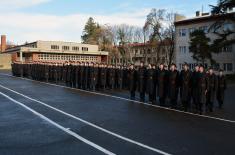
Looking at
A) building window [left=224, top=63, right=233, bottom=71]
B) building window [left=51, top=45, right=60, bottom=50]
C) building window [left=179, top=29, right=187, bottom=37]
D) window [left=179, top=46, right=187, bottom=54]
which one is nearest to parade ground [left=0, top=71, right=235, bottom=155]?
building window [left=224, top=63, right=233, bottom=71]

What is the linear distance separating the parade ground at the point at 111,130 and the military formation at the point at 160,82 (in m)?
0.88

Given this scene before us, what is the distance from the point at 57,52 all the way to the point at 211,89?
73.0 metres

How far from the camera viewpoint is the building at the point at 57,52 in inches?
3248

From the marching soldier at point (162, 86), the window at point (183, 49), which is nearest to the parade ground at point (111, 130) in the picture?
the marching soldier at point (162, 86)

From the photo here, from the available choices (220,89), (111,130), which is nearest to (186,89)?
(220,89)

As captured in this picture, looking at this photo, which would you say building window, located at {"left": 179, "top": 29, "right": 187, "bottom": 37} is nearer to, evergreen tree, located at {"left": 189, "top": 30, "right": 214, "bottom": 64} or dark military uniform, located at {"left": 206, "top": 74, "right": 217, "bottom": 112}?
evergreen tree, located at {"left": 189, "top": 30, "right": 214, "bottom": 64}

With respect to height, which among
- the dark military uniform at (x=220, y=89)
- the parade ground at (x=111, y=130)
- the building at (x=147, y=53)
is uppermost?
the building at (x=147, y=53)

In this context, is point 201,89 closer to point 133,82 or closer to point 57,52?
point 133,82

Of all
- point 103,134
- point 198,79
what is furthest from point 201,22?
point 103,134

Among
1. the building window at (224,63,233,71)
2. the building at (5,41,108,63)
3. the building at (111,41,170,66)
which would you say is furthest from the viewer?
the building at (5,41,108,63)

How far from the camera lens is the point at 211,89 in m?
14.7

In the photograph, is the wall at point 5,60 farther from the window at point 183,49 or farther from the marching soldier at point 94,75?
the marching soldier at point 94,75

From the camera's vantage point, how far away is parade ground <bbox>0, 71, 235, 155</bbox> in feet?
25.3

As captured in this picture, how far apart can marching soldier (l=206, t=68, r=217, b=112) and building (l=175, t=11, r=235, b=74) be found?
40.0 meters
